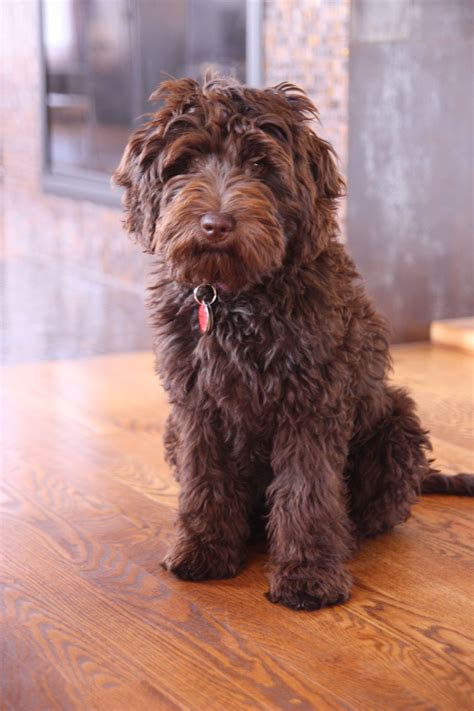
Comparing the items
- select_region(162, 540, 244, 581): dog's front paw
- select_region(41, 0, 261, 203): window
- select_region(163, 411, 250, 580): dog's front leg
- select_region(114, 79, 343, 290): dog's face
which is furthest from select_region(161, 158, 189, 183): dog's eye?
select_region(41, 0, 261, 203): window

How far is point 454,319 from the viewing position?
202 inches

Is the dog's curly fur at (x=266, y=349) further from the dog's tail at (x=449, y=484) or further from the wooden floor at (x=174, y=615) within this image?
the dog's tail at (x=449, y=484)

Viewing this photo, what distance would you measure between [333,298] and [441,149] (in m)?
2.83

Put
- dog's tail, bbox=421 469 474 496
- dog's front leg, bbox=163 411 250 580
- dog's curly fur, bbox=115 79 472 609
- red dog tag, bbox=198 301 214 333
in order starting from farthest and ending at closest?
dog's tail, bbox=421 469 474 496, dog's front leg, bbox=163 411 250 580, red dog tag, bbox=198 301 214 333, dog's curly fur, bbox=115 79 472 609

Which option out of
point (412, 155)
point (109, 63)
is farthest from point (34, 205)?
point (412, 155)

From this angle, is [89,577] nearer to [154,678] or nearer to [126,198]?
[154,678]

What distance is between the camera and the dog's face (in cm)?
208

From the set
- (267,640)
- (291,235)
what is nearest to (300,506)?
(267,640)

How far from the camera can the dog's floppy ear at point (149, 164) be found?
2.16m

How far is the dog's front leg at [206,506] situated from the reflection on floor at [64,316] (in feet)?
8.71

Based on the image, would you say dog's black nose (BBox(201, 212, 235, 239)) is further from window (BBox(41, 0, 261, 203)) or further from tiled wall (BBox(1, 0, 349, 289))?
window (BBox(41, 0, 261, 203))

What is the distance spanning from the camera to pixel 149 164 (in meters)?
2.24

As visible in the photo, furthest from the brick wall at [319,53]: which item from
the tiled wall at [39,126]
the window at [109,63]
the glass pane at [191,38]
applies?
the glass pane at [191,38]

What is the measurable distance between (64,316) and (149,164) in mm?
3876
